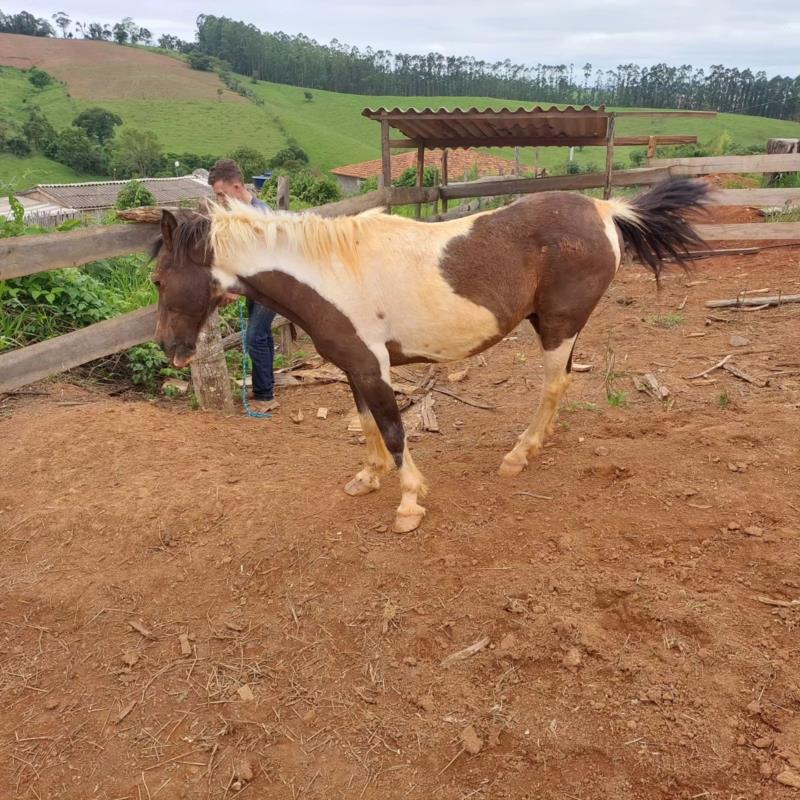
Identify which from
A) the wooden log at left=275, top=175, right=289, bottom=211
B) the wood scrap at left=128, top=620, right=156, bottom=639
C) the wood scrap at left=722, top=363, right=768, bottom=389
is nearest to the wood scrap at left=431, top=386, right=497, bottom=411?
the wood scrap at left=722, top=363, right=768, bottom=389

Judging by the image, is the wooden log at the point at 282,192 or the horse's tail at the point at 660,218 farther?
the wooden log at the point at 282,192

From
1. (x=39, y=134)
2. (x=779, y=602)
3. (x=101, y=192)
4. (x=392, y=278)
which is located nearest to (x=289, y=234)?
(x=392, y=278)

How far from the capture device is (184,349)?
329cm

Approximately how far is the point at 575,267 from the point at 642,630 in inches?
80.8

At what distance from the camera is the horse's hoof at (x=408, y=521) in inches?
130

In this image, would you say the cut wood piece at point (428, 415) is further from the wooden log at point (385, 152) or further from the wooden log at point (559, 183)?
the wooden log at point (559, 183)

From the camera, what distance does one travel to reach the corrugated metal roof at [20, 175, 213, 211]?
45.2 metres

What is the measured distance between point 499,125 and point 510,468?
7067mm

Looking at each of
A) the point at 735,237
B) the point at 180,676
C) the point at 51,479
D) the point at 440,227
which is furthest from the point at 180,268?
the point at 735,237

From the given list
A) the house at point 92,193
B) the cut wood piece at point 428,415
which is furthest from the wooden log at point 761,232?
the house at point 92,193

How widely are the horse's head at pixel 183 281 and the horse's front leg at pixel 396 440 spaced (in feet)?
3.13

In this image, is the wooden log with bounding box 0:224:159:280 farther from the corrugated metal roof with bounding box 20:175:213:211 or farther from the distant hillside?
the distant hillside

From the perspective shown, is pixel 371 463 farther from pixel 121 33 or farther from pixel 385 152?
pixel 121 33

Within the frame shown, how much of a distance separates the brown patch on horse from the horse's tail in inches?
15.0
